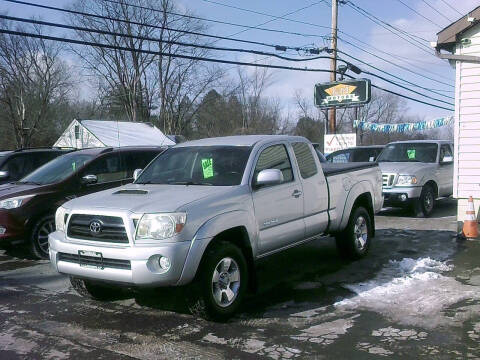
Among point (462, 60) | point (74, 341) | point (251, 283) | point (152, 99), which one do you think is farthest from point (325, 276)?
point (152, 99)

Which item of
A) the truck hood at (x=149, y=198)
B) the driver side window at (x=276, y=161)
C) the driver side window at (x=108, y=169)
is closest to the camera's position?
the truck hood at (x=149, y=198)

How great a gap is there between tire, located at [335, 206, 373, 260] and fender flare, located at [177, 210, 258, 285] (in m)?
2.50

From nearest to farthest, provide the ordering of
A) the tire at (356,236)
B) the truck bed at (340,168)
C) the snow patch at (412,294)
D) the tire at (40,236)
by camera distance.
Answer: the snow patch at (412,294) → the truck bed at (340,168) → the tire at (356,236) → the tire at (40,236)

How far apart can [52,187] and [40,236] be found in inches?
32.5

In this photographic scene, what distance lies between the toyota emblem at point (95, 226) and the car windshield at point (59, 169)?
3.99 meters

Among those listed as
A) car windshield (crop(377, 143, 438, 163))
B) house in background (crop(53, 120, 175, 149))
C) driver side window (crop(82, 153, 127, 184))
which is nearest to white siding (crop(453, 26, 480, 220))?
car windshield (crop(377, 143, 438, 163))

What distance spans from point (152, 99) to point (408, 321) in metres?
49.2

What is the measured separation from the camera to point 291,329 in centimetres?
488

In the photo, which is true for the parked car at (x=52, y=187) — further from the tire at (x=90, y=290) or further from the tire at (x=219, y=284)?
the tire at (x=219, y=284)

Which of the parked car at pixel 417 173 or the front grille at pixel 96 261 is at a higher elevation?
the parked car at pixel 417 173

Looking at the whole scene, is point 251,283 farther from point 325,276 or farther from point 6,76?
point 6,76

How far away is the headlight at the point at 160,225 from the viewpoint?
183 inches

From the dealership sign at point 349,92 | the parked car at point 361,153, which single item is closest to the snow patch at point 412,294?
the parked car at point 361,153

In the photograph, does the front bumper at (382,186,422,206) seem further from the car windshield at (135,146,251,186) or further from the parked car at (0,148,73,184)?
the parked car at (0,148,73,184)
